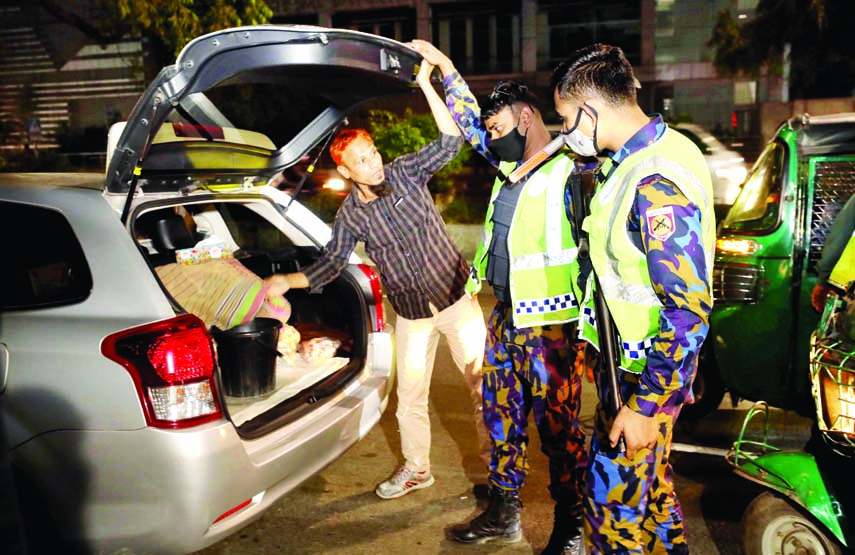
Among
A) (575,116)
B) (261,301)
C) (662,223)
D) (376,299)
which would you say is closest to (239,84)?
(261,301)

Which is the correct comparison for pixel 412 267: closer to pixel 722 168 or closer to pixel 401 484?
pixel 401 484

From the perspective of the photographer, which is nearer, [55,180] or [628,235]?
[628,235]

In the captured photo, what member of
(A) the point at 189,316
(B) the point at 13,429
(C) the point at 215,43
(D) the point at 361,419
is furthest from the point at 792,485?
(B) the point at 13,429

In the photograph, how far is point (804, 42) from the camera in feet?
50.9

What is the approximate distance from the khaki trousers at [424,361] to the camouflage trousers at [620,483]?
4.20ft

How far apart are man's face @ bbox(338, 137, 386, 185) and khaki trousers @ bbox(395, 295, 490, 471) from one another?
2.26ft

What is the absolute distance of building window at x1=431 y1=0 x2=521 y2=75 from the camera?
2827 centimetres

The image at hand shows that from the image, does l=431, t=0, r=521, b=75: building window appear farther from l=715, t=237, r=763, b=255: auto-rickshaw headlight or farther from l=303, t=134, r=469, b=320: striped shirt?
l=303, t=134, r=469, b=320: striped shirt

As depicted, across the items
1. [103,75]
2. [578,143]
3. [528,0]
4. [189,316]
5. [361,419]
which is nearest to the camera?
[578,143]

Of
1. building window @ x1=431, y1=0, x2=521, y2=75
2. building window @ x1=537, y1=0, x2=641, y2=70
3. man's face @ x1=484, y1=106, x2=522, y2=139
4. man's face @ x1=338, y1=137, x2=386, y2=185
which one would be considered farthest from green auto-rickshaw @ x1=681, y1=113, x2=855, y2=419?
building window @ x1=431, y1=0, x2=521, y2=75

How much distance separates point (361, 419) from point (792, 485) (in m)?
1.87

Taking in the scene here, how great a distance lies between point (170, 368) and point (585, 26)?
91.3 feet

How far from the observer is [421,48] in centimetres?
342

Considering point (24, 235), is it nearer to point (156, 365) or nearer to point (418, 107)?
point (156, 365)
